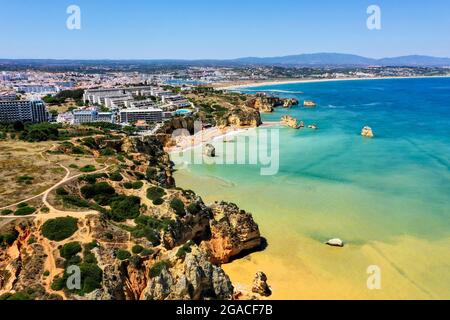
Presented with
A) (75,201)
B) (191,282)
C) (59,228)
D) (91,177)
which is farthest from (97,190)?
(191,282)

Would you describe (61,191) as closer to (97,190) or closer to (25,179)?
(97,190)

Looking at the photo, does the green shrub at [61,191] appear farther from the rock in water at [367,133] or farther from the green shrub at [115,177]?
the rock in water at [367,133]

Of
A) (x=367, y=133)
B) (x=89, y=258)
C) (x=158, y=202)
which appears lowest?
(x=367, y=133)

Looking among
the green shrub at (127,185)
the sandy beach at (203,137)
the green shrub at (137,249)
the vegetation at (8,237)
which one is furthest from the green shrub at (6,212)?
the sandy beach at (203,137)

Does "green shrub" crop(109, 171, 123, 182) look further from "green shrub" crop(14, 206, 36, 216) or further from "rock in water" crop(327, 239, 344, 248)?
"rock in water" crop(327, 239, 344, 248)
